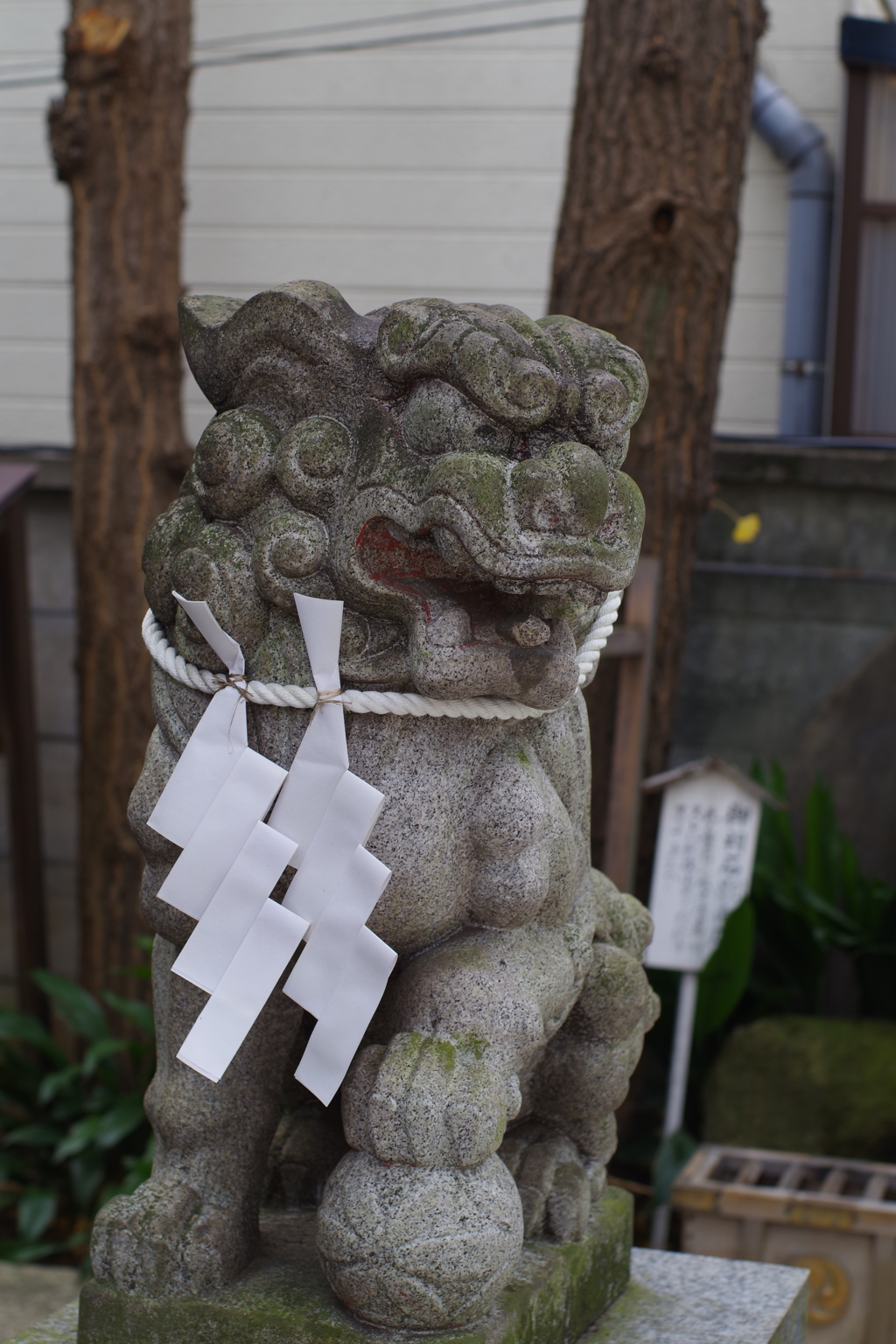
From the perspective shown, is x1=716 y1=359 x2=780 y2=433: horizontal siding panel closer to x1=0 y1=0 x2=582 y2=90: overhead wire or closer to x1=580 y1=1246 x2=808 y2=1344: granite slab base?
x1=0 y1=0 x2=582 y2=90: overhead wire

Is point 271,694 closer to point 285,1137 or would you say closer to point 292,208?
point 285,1137

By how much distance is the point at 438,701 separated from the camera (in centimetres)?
148

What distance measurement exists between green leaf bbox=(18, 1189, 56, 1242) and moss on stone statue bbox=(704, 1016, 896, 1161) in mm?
1789

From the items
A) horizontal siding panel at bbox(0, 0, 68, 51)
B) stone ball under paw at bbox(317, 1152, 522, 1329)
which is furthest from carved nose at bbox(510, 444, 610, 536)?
horizontal siding panel at bbox(0, 0, 68, 51)

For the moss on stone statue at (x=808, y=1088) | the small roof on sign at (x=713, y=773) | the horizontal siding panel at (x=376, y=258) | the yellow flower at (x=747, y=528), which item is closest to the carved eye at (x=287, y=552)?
the small roof on sign at (x=713, y=773)

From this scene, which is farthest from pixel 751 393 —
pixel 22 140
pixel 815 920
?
pixel 22 140

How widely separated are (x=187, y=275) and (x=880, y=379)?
2605 millimetres

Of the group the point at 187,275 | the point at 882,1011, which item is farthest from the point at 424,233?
the point at 882,1011

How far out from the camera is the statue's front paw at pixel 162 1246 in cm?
152

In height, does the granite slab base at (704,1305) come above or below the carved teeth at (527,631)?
below

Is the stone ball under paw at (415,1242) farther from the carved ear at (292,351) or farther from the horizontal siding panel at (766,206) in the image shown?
the horizontal siding panel at (766,206)

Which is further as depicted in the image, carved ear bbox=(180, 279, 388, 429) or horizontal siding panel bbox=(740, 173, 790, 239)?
horizontal siding panel bbox=(740, 173, 790, 239)

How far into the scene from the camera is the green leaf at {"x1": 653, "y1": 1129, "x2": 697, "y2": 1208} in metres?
3.25

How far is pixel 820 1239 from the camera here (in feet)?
9.36
